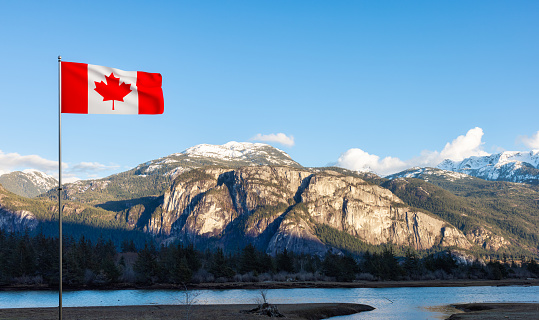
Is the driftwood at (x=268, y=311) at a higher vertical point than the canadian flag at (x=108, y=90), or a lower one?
lower

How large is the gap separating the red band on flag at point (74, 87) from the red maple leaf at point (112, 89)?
0.78 metres

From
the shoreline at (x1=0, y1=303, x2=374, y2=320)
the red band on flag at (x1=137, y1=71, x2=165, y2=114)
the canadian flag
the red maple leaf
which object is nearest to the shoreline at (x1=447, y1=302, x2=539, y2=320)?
the shoreline at (x1=0, y1=303, x2=374, y2=320)

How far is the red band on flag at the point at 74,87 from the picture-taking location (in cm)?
2767

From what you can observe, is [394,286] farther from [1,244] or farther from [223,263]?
[1,244]

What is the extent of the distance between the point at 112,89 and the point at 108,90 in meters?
0.25

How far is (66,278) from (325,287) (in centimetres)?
8236

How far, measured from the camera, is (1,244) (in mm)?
175250

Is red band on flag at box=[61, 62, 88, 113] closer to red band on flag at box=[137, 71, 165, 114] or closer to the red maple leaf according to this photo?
the red maple leaf

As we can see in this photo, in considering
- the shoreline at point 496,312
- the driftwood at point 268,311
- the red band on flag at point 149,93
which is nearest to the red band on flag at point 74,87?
the red band on flag at point 149,93

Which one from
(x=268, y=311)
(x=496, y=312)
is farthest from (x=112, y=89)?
(x=496, y=312)

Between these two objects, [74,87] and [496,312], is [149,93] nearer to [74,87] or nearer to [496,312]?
[74,87]

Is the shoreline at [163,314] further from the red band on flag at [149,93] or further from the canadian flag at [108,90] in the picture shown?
the canadian flag at [108,90]

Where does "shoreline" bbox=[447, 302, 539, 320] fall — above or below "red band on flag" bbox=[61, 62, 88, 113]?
below

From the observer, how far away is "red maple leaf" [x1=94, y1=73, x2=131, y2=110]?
2858cm
